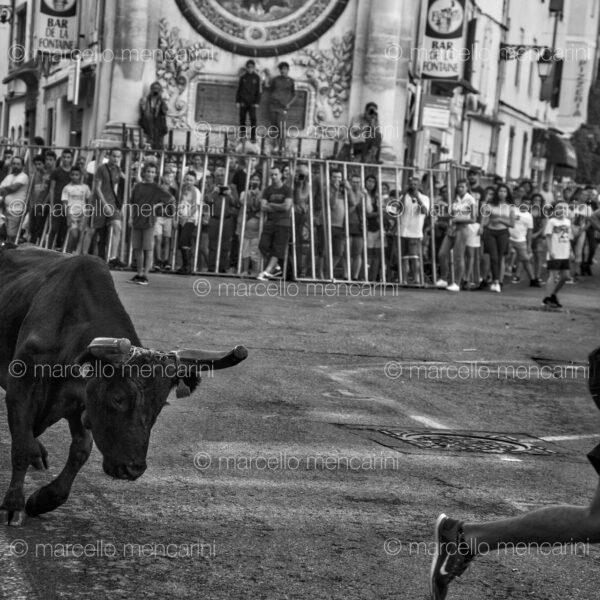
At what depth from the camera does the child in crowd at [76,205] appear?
2545cm

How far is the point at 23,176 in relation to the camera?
27109 millimetres

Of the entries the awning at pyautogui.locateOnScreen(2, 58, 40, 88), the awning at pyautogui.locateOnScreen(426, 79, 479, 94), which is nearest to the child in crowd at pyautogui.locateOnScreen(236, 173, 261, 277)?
the awning at pyautogui.locateOnScreen(426, 79, 479, 94)

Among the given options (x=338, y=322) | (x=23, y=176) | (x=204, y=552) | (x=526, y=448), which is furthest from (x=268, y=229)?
(x=204, y=552)

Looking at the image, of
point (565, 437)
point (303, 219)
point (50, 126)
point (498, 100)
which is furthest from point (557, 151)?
point (565, 437)

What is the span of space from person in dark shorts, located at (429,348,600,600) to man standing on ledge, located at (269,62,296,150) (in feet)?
98.5

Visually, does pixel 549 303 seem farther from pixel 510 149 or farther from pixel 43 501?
pixel 510 149

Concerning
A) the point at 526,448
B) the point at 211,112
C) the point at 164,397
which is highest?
the point at 211,112

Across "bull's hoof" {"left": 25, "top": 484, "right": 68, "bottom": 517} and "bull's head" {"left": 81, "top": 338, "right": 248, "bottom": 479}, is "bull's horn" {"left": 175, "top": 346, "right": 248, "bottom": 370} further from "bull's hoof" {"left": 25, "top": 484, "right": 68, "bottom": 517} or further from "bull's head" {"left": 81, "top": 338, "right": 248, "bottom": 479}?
"bull's hoof" {"left": 25, "top": 484, "right": 68, "bottom": 517}

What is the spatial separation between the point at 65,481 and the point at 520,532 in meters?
2.44

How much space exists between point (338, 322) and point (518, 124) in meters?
40.4

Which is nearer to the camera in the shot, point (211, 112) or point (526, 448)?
point (526, 448)

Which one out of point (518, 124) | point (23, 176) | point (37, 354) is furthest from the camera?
point (518, 124)

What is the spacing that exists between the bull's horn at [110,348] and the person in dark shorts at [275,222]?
18.7 metres

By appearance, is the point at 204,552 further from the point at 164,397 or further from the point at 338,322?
the point at 338,322
